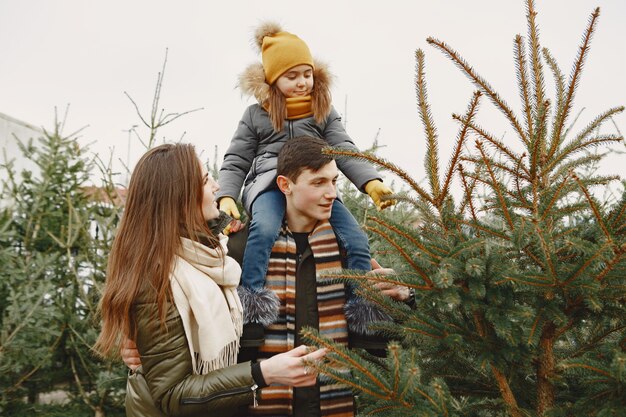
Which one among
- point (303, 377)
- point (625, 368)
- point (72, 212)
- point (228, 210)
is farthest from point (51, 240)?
point (625, 368)

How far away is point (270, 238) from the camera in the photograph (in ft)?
8.29

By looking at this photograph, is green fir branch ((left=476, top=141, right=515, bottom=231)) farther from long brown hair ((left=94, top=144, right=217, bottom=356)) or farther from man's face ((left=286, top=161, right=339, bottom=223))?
long brown hair ((left=94, top=144, right=217, bottom=356))

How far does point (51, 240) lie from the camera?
5609 millimetres

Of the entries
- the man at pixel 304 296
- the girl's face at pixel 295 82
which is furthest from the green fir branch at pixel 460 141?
the girl's face at pixel 295 82

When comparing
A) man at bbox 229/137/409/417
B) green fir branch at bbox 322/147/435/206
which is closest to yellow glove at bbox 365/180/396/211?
man at bbox 229/137/409/417

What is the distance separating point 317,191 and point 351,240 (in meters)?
0.32

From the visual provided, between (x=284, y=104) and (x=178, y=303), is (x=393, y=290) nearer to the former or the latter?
(x=178, y=303)

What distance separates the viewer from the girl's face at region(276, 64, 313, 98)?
10.6 feet

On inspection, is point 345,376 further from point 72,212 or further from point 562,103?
point 72,212

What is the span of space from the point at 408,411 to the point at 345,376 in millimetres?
243

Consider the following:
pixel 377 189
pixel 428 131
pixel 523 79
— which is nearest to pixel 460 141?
pixel 428 131

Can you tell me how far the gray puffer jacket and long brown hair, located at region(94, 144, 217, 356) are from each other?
78 centimetres

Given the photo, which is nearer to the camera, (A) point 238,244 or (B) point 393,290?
(B) point 393,290

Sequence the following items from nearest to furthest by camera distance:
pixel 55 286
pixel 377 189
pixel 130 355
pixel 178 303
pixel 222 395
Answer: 1. pixel 222 395
2. pixel 178 303
3. pixel 130 355
4. pixel 377 189
5. pixel 55 286
